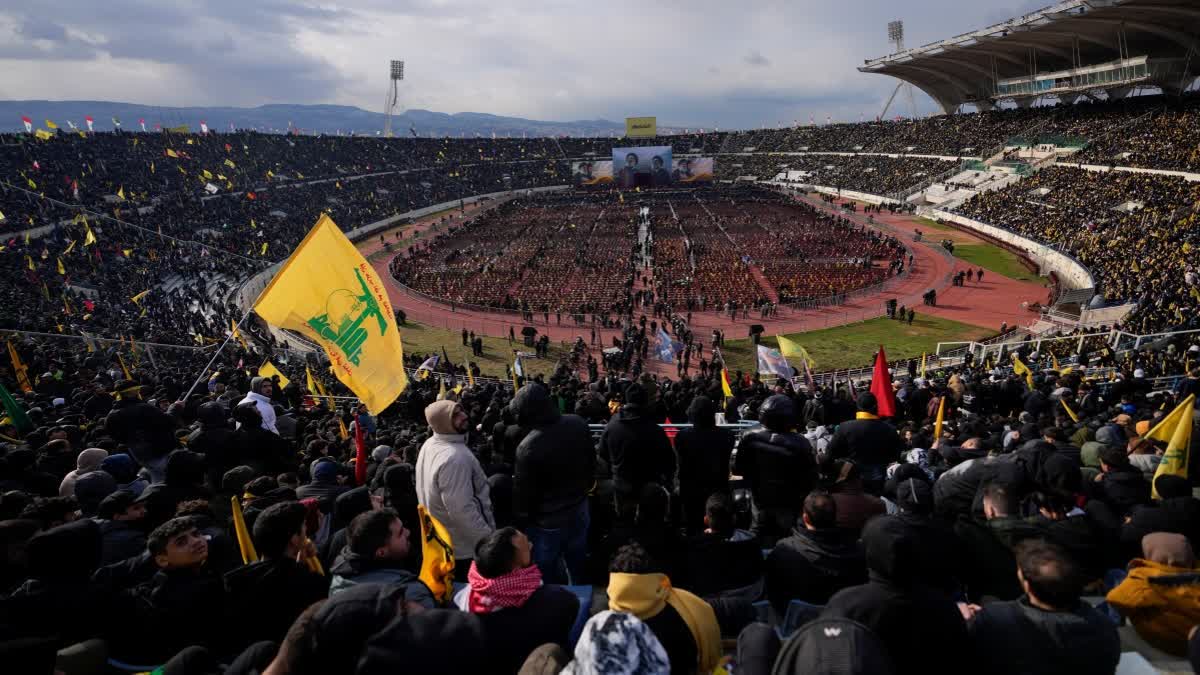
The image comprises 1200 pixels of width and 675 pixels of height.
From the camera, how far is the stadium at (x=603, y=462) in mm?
3148

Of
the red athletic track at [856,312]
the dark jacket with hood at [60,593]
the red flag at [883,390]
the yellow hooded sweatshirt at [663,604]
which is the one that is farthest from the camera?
the red athletic track at [856,312]

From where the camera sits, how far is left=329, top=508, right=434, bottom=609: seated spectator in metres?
3.70

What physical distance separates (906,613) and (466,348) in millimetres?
27163

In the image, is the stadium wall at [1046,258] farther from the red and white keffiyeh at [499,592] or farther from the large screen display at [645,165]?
the large screen display at [645,165]

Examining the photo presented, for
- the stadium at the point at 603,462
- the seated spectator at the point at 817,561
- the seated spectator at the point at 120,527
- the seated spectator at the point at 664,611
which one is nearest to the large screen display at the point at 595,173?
the stadium at the point at 603,462

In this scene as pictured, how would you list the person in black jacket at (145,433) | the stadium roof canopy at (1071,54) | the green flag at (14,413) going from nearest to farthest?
the person in black jacket at (145,433) → the green flag at (14,413) → the stadium roof canopy at (1071,54)

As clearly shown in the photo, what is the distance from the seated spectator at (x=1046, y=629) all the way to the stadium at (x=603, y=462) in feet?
0.05

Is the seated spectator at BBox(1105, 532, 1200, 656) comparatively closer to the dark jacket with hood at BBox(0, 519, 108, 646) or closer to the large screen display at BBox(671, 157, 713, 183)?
the dark jacket with hood at BBox(0, 519, 108, 646)

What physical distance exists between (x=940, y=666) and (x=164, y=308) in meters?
33.0

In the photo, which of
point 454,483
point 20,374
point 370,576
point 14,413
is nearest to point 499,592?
point 370,576

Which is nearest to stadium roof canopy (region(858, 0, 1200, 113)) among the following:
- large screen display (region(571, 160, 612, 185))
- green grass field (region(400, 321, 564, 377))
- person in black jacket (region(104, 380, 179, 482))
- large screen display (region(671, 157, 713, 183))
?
large screen display (region(671, 157, 713, 183))

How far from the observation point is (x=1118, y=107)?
58.8 metres

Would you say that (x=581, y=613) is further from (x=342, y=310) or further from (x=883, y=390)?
(x=883, y=390)

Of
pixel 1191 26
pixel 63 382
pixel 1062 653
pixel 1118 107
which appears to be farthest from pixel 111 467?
pixel 1118 107
